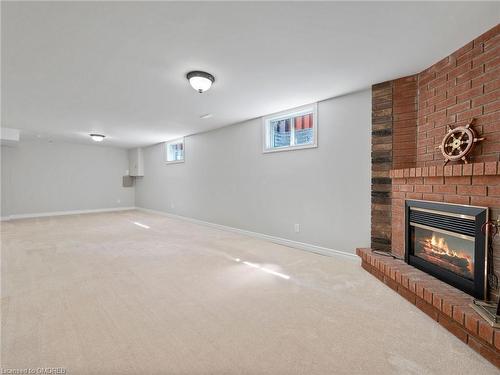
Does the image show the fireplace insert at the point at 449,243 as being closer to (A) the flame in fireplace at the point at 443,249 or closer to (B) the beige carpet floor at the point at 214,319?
(A) the flame in fireplace at the point at 443,249

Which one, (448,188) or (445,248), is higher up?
(448,188)

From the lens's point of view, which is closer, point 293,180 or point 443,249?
point 443,249

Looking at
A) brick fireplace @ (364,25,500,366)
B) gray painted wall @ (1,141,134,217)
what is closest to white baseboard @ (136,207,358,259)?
brick fireplace @ (364,25,500,366)

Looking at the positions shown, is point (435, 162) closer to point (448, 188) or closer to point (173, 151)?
point (448, 188)

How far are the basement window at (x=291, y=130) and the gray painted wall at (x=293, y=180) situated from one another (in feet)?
0.37

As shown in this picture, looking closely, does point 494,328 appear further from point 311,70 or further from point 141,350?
point 311,70

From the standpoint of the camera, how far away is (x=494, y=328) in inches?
54.2

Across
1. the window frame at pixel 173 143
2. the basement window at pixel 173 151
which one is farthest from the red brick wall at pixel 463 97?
the basement window at pixel 173 151

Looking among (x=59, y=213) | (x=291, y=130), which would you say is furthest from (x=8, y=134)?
(x=291, y=130)

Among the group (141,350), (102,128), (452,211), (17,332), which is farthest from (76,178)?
(452,211)

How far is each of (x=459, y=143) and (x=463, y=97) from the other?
0.44 m

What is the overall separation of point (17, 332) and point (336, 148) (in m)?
3.76

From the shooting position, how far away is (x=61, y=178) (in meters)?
7.48

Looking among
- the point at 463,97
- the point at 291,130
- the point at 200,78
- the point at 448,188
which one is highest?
the point at 200,78
